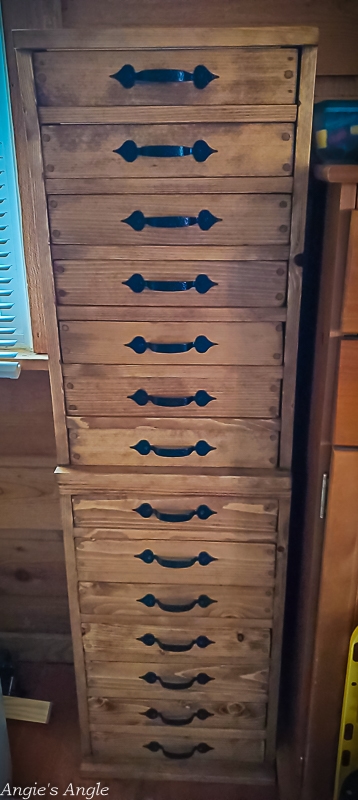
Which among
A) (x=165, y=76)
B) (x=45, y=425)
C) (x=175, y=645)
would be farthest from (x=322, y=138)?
(x=175, y=645)

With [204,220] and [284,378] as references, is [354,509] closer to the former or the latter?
[284,378]

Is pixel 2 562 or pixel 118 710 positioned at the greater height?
pixel 2 562

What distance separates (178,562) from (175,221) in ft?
2.07

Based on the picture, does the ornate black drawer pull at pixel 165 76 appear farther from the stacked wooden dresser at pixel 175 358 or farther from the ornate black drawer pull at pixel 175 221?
the ornate black drawer pull at pixel 175 221

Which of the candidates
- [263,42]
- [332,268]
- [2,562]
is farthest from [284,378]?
[2,562]

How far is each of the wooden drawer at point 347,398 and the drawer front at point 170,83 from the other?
1.28 feet

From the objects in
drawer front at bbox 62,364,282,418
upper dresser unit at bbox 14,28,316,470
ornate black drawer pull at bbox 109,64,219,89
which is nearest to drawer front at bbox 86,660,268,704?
upper dresser unit at bbox 14,28,316,470

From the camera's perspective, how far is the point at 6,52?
1.20m

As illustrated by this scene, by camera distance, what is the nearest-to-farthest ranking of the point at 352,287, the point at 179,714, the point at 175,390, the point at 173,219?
the point at 352,287 < the point at 173,219 < the point at 175,390 < the point at 179,714

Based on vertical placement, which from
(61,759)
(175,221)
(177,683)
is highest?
(175,221)

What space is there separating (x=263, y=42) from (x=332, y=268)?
338 mm

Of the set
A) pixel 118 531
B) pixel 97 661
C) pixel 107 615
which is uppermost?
pixel 118 531

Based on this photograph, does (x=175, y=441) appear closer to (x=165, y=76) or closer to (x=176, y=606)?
(x=176, y=606)

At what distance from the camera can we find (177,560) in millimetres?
1170
